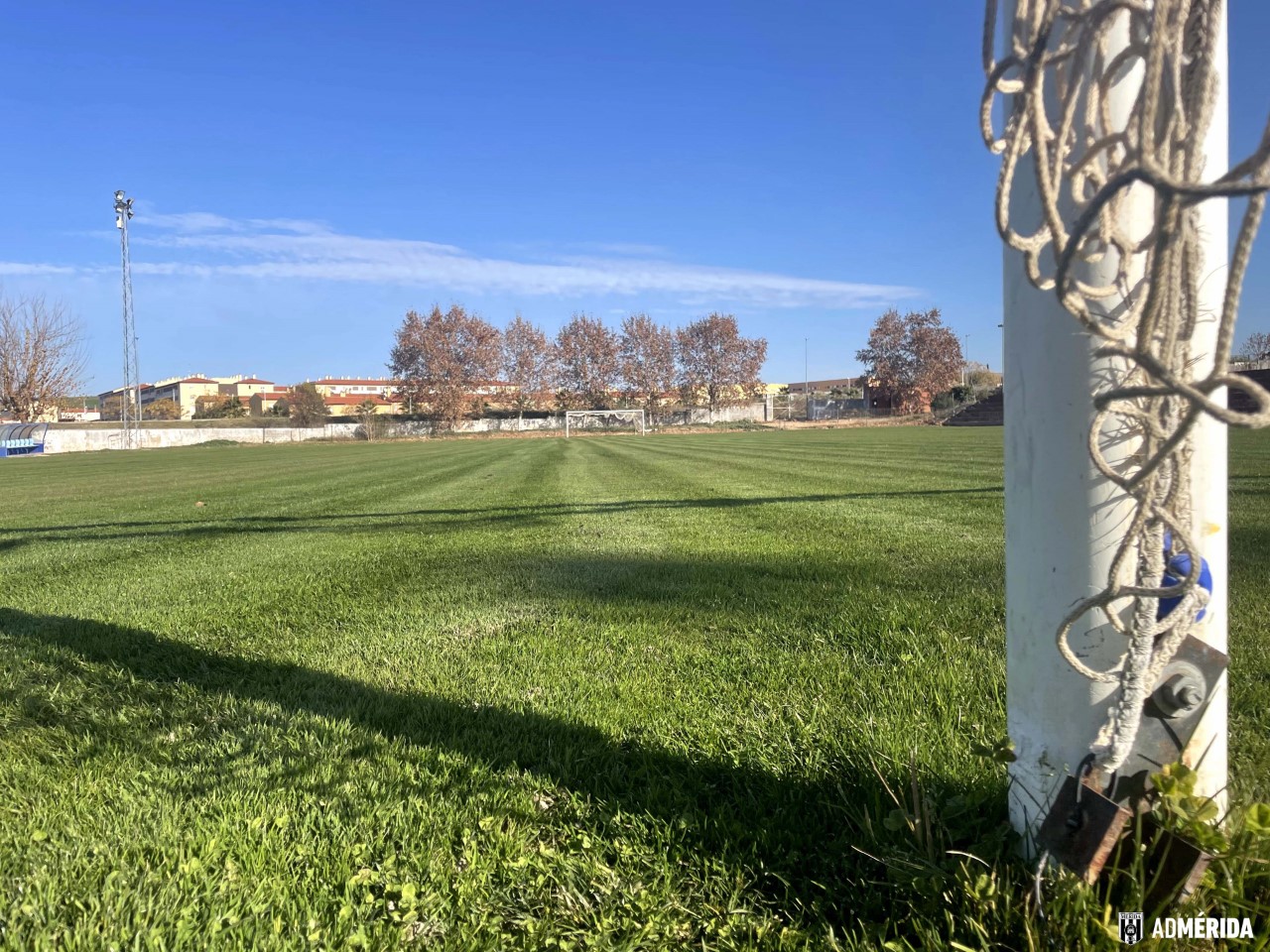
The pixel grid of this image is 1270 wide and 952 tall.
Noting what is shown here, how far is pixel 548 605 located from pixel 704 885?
99.2 inches

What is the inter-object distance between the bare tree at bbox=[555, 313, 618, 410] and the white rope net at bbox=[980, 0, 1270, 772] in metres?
64.1

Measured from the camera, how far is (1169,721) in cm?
125

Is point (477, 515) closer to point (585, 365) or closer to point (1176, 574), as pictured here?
point (1176, 574)

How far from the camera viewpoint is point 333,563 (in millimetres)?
5508

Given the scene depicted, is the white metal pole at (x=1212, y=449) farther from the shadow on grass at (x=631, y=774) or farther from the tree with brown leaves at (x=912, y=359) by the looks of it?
the tree with brown leaves at (x=912, y=359)

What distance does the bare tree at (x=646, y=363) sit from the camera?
2559 inches

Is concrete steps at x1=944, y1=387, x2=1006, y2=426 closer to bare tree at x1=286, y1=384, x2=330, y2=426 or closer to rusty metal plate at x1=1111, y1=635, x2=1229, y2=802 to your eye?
bare tree at x1=286, y1=384, x2=330, y2=426

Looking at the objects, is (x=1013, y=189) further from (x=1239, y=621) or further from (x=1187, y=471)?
(x=1239, y=621)

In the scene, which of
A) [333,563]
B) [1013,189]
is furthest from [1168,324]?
[333,563]

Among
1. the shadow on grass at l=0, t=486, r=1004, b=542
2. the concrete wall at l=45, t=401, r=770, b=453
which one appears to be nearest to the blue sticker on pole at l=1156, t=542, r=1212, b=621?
the shadow on grass at l=0, t=486, r=1004, b=542

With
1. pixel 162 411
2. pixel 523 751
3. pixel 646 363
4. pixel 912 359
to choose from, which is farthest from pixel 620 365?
pixel 523 751

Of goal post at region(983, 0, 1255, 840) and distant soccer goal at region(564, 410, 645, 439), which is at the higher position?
distant soccer goal at region(564, 410, 645, 439)

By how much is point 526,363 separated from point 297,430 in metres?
19.6

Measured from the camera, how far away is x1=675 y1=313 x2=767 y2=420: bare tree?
65.5 metres
